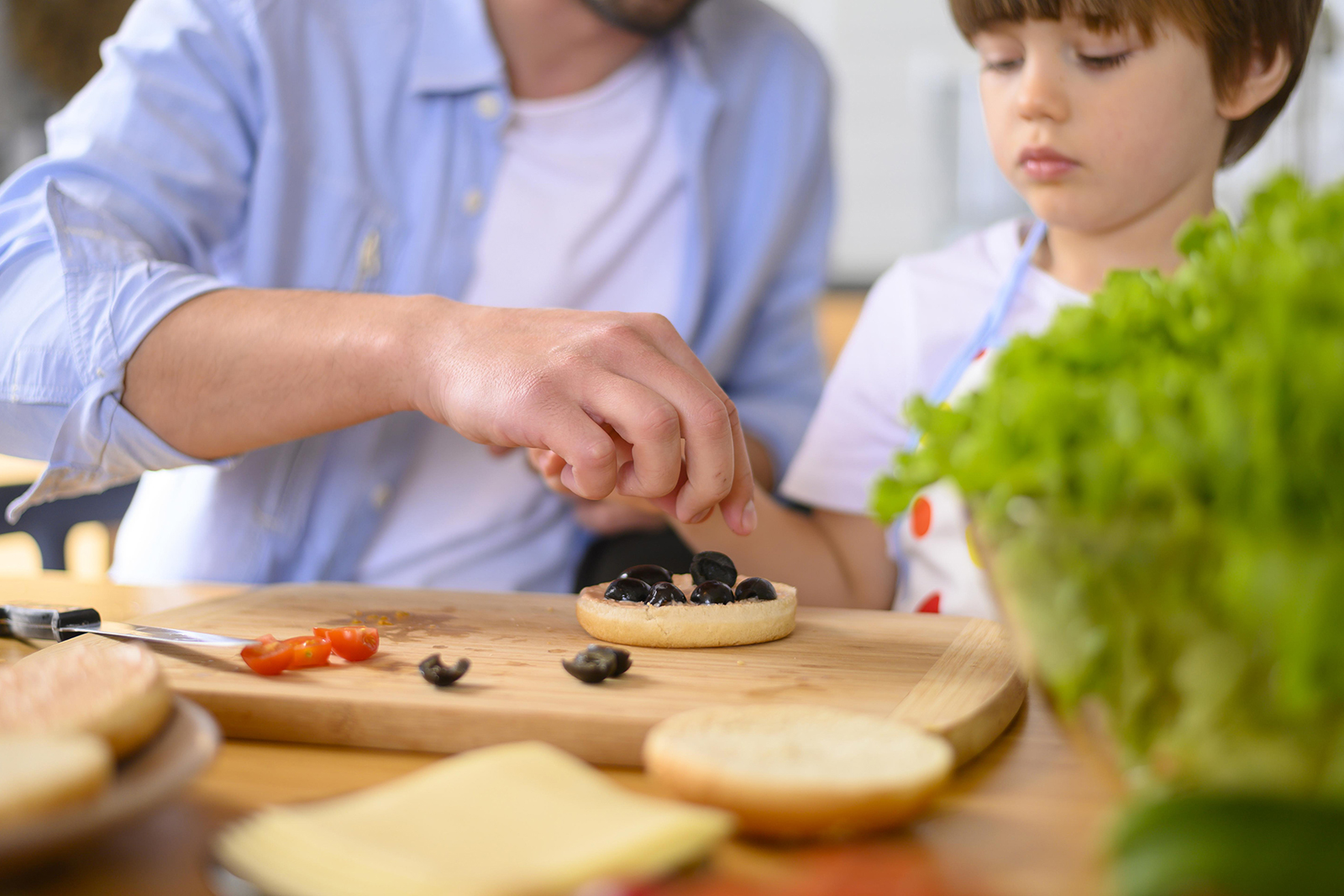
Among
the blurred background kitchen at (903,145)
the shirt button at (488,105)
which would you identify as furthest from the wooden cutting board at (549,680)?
the blurred background kitchen at (903,145)

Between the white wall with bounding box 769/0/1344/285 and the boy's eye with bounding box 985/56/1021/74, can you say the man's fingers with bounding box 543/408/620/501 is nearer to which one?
the boy's eye with bounding box 985/56/1021/74

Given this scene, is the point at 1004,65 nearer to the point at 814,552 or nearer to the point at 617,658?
the point at 814,552

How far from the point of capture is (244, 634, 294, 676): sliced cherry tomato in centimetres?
90

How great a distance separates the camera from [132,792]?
52 cm

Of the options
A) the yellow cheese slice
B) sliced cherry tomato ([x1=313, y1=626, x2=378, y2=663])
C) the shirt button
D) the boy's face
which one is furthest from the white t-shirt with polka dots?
the yellow cheese slice

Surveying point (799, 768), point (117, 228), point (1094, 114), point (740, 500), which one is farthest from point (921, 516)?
point (117, 228)

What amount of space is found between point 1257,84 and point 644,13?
843 mm

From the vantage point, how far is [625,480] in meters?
1.14

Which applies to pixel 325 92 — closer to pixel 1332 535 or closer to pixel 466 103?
pixel 466 103

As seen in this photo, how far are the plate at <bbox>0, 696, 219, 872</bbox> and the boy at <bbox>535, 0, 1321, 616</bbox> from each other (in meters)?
0.62

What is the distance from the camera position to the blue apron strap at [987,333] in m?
1.51

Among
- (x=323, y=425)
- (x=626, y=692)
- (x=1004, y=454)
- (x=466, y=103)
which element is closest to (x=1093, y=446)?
(x=1004, y=454)

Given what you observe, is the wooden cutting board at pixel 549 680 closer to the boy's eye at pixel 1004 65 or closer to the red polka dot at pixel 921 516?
the red polka dot at pixel 921 516

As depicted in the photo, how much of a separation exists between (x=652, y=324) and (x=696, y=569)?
25 cm
